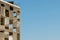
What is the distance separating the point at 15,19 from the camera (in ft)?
180

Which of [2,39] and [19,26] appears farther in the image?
[19,26]

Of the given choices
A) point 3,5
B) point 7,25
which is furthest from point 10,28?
point 3,5

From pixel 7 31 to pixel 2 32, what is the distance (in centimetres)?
126

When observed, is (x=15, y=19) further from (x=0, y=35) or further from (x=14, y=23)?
(x=0, y=35)

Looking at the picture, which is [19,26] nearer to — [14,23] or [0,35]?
[14,23]

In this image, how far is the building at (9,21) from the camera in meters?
51.2

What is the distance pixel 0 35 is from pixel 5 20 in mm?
3241

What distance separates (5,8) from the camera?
52125mm

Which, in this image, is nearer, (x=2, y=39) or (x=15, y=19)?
(x=2, y=39)

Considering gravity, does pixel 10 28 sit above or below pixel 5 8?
below

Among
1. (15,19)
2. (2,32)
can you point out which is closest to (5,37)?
(2,32)

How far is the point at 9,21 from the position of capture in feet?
175

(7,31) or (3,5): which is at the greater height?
(3,5)

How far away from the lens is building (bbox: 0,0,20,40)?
51.2 m
